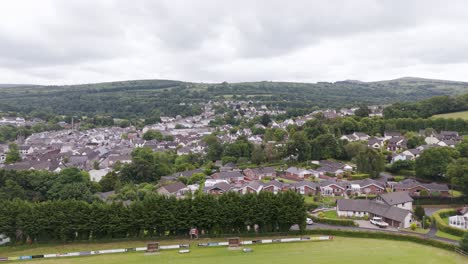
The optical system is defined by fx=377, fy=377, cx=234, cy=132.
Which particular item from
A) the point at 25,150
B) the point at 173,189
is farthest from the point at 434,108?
the point at 25,150

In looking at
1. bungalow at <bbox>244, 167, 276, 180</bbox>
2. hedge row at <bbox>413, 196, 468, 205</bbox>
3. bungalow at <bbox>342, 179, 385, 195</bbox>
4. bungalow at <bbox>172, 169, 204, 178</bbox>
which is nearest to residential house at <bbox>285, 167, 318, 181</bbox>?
bungalow at <bbox>244, 167, 276, 180</bbox>

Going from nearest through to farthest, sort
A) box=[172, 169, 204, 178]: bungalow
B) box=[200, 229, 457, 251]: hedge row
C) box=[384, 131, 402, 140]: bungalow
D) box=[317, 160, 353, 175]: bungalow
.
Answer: box=[200, 229, 457, 251]: hedge row
box=[317, 160, 353, 175]: bungalow
box=[172, 169, 204, 178]: bungalow
box=[384, 131, 402, 140]: bungalow

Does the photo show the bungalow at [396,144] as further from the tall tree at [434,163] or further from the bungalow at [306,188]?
the bungalow at [306,188]

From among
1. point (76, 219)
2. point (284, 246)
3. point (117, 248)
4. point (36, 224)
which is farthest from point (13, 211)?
point (284, 246)

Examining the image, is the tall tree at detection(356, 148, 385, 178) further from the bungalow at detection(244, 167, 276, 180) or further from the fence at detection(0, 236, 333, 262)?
the fence at detection(0, 236, 333, 262)

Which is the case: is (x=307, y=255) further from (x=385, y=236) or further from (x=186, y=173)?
(x=186, y=173)

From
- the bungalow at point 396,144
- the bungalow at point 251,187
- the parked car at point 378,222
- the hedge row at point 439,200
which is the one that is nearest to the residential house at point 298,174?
the bungalow at point 251,187
